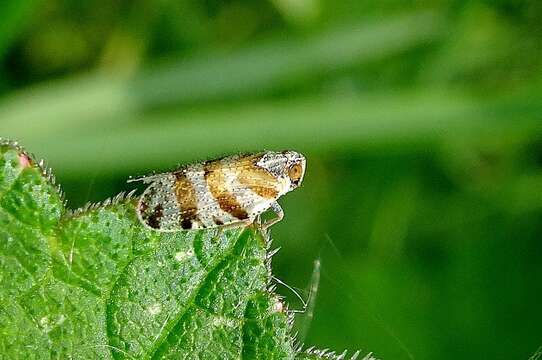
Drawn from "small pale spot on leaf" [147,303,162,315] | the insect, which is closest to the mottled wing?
the insect

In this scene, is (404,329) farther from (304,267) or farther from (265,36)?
(265,36)

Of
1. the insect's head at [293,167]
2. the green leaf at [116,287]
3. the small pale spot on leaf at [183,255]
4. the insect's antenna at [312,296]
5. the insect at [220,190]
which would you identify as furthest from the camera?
the insect's antenna at [312,296]

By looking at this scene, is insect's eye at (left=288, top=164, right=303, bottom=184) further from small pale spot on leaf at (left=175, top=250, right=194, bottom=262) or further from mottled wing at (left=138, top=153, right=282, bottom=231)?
small pale spot on leaf at (left=175, top=250, right=194, bottom=262)

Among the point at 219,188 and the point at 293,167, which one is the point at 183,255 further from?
the point at 293,167

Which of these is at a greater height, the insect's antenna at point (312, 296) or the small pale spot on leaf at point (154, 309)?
the small pale spot on leaf at point (154, 309)

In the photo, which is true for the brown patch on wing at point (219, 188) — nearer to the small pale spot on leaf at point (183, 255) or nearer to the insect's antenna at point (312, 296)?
the small pale spot on leaf at point (183, 255)

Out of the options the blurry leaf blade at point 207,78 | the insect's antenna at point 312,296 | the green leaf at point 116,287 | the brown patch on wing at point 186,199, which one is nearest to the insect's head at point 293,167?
the brown patch on wing at point 186,199

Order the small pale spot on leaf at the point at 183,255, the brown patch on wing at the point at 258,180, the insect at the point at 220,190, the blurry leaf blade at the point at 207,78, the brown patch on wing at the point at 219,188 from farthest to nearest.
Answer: the blurry leaf blade at the point at 207,78 < the brown patch on wing at the point at 258,180 < the brown patch on wing at the point at 219,188 < the insect at the point at 220,190 < the small pale spot on leaf at the point at 183,255
